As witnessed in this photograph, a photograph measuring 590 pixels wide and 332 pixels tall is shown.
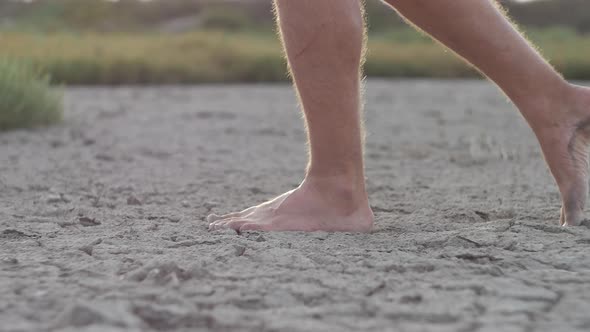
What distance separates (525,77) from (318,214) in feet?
1.81

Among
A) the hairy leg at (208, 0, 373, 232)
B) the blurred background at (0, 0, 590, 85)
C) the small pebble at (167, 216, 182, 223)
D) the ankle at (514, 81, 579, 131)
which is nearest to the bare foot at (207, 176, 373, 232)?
the hairy leg at (208, 0, 373, 232)

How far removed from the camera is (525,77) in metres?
1.83

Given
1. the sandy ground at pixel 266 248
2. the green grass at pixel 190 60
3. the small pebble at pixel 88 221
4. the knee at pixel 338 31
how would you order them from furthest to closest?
the green grass at pixel 190 60 → the small pebble at pixel 88 221 → the knee at pixel 338 31 → the sandy ground at pixel 266 248

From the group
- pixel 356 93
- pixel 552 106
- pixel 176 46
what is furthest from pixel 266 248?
pixel 176 46

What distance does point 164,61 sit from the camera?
9.34m

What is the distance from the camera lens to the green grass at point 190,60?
28.0ft

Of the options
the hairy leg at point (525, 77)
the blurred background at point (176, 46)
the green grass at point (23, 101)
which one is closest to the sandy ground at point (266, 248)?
the hairy leg at point (525, 77)

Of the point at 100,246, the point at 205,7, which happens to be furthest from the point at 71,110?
the point at 205,7

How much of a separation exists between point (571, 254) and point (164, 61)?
810cm

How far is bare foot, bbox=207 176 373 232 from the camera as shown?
74.2 inches

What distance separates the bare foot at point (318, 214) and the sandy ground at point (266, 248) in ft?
0.21

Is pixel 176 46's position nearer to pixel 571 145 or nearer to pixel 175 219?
pixel 175 219

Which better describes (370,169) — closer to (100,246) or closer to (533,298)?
(100,246)

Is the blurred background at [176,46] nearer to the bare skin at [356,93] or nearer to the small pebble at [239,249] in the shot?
the bare skin at [356,93]
